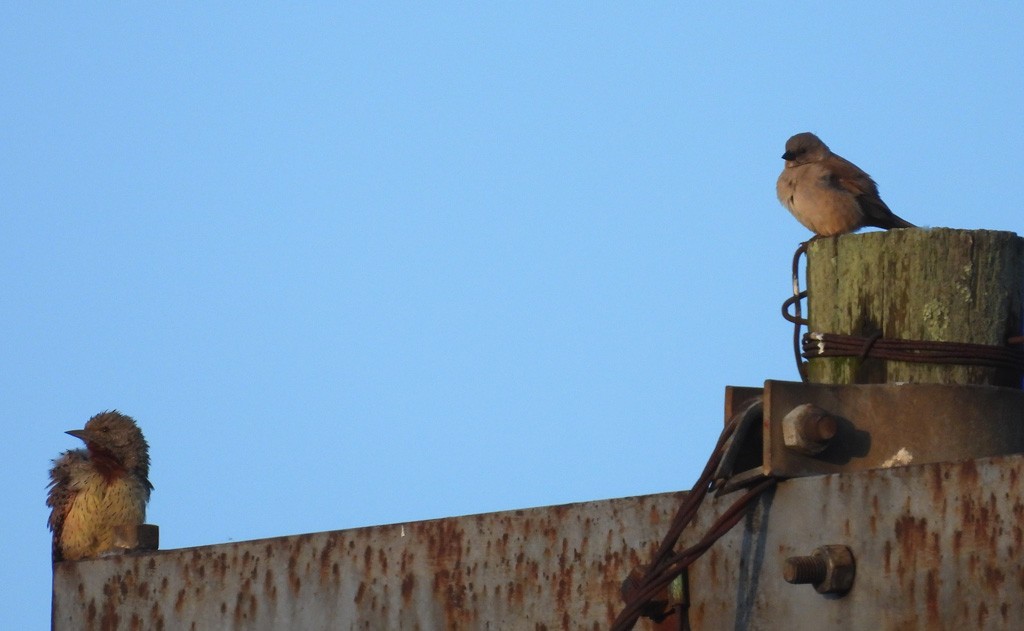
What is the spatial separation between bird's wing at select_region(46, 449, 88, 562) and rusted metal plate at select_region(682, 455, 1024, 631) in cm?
368

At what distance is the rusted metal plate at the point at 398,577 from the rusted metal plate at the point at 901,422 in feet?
0.96

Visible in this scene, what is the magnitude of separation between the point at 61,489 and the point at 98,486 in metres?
0.21

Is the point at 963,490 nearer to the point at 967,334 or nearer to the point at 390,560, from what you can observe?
the point at 967,334

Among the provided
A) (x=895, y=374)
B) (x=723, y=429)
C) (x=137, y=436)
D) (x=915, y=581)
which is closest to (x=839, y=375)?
(x=895, y=374)

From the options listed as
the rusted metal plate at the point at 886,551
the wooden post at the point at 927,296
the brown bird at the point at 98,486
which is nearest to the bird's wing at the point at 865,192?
the brown bird at the point at 98,486

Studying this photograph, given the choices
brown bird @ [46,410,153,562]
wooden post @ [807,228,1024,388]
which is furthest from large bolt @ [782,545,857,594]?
brown bird @ [46,410,153,562]

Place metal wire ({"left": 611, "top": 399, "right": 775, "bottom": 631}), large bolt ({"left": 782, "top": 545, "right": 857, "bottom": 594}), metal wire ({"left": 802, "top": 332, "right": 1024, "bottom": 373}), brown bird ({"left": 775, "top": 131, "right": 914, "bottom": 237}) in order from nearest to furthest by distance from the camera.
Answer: large bolt ({"left": 782, "top": 545, "right": 857, "bottom": 594}) < metal wire ({"left": 611, "top": 399, "right": 775, "bottom": 631}) < metal wire ({"left": 802, "top": 332, "right": 1024, "bottom": 373}) < brown bird ({"left": 775, "top": 131, "right": 914, "bottom": 237})

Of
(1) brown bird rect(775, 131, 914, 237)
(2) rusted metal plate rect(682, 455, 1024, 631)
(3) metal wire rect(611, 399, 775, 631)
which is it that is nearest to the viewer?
(2) rusted metal plate rect(682, 455, 1024, 631)

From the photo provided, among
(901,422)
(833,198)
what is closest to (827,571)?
(901,422)

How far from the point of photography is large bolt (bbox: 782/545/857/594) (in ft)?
7.86

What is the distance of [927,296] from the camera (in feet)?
9.39

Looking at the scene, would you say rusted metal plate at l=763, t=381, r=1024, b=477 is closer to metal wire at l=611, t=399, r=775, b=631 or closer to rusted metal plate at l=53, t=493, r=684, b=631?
metal wire at l=611, t=399, r=775, b=631

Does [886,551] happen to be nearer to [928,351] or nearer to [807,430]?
[807,430]

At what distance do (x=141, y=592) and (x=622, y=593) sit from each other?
1.63m
